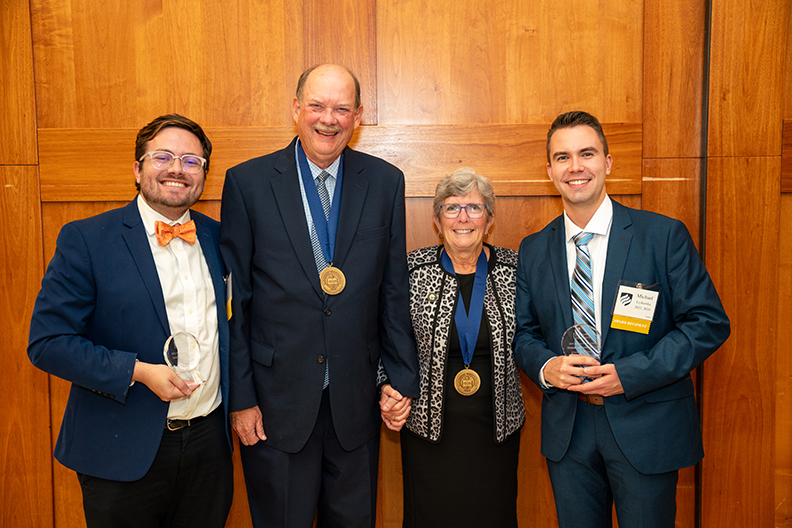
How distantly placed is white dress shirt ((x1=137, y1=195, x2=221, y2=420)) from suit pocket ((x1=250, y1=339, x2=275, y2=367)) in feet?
0.44

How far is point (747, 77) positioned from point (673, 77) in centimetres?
35

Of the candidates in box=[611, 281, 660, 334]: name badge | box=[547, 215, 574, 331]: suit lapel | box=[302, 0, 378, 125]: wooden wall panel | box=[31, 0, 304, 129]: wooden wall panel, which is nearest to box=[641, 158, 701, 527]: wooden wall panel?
box=[547, 215, 574, 331]: suit lapel

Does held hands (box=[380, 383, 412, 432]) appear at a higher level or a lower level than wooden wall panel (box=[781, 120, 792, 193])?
lower

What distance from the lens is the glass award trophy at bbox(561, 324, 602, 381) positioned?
177 cm

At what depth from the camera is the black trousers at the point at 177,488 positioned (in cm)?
170

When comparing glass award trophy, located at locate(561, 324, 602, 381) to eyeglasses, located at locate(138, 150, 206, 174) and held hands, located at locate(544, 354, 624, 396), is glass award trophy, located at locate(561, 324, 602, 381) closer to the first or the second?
held hands, located at locate(544, 354, 624, 396)

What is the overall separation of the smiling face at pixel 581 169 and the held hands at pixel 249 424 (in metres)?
1.54

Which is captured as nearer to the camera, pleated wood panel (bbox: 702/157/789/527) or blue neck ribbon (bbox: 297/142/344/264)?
blue neck ribbon (bbox: 297/142/344/264)

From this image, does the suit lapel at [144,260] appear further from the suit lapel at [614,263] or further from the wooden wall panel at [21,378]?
the suit lapel at [614,263]

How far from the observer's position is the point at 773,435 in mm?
2604

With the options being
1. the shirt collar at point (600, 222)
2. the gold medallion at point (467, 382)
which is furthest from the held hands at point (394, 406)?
the shirt collar at point (600, 222)

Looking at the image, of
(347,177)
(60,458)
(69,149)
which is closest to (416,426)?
(347,177)

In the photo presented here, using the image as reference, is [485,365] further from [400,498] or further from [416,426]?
[400,498]

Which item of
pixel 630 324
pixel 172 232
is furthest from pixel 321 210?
pixel 630 324
